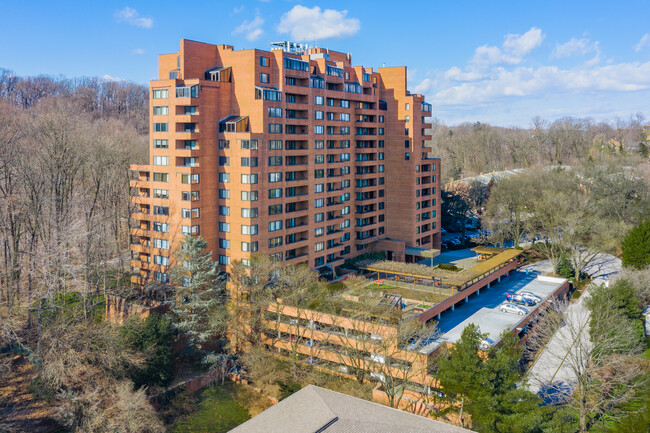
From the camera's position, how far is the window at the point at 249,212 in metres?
55.6

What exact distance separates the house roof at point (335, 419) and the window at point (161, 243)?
30181 mm

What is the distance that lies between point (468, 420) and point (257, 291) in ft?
74.2

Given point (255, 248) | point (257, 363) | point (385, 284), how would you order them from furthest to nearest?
point (385, 284) → point (255, 248) → point (257, 363)

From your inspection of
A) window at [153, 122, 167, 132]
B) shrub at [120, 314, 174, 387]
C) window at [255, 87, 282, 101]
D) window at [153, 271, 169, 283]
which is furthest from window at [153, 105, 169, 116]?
shrub at [120, 314, 174, 387]

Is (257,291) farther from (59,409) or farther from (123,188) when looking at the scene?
(123,188)

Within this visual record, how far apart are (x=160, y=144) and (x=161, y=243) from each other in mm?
11315

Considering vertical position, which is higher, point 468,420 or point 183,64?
point 183,64

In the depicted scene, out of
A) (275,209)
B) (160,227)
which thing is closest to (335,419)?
(275,209)

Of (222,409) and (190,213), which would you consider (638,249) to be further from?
(190,213)

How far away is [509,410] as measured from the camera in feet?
110

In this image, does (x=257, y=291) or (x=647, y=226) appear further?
(x=647, y=226)

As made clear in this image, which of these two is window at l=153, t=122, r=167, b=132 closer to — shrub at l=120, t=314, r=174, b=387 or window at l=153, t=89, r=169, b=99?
window at l=153, t=89, r=169, b=99

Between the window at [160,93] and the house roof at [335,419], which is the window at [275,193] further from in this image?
the house roof at [335,419]

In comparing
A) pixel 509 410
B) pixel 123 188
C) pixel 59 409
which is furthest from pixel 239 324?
pixel 123 188
